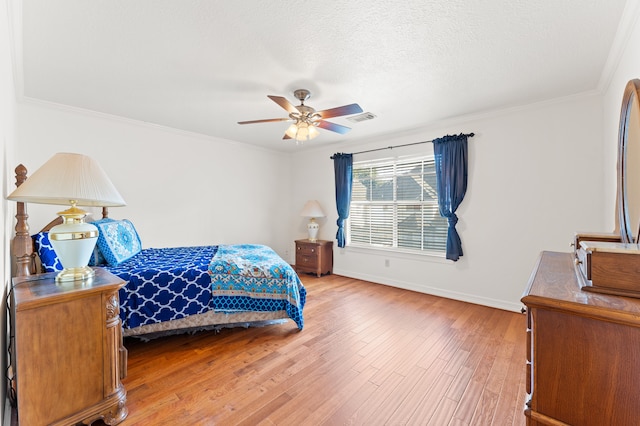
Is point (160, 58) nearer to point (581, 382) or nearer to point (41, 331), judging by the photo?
point (41, 331)

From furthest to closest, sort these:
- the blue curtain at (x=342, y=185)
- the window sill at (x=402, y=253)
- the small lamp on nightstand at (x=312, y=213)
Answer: the small lamp on nightstand at (x=312, y=213) → the blue curtain at (x=342, y=185) → the window sill at (x=402, y=253)

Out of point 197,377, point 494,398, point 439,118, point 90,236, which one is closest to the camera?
point 90,236

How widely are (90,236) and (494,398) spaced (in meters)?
2.76

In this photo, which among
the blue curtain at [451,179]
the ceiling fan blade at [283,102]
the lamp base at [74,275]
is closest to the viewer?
the lamp base at [74,275]

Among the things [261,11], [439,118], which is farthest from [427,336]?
[261,11]

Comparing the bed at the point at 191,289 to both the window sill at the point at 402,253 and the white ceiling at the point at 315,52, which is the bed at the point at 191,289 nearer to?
the white ceiling at the point at 315,52

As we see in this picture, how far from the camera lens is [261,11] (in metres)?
1.64

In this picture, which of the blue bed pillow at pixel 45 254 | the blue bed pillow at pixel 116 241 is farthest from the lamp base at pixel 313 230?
the blue bed pillow at pixel 45 254

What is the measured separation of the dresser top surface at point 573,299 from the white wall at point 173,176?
4281 millimetres

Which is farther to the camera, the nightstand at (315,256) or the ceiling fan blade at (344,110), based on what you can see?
the nightstand at (315,256)

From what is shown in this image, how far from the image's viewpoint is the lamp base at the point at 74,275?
1.60 metres

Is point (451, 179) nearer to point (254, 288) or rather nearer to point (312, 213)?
point (312, 213)

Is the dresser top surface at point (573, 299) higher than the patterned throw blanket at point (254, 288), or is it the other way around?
the dresser top surface at point (573, 299)

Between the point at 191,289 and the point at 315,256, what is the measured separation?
2.62 metres
